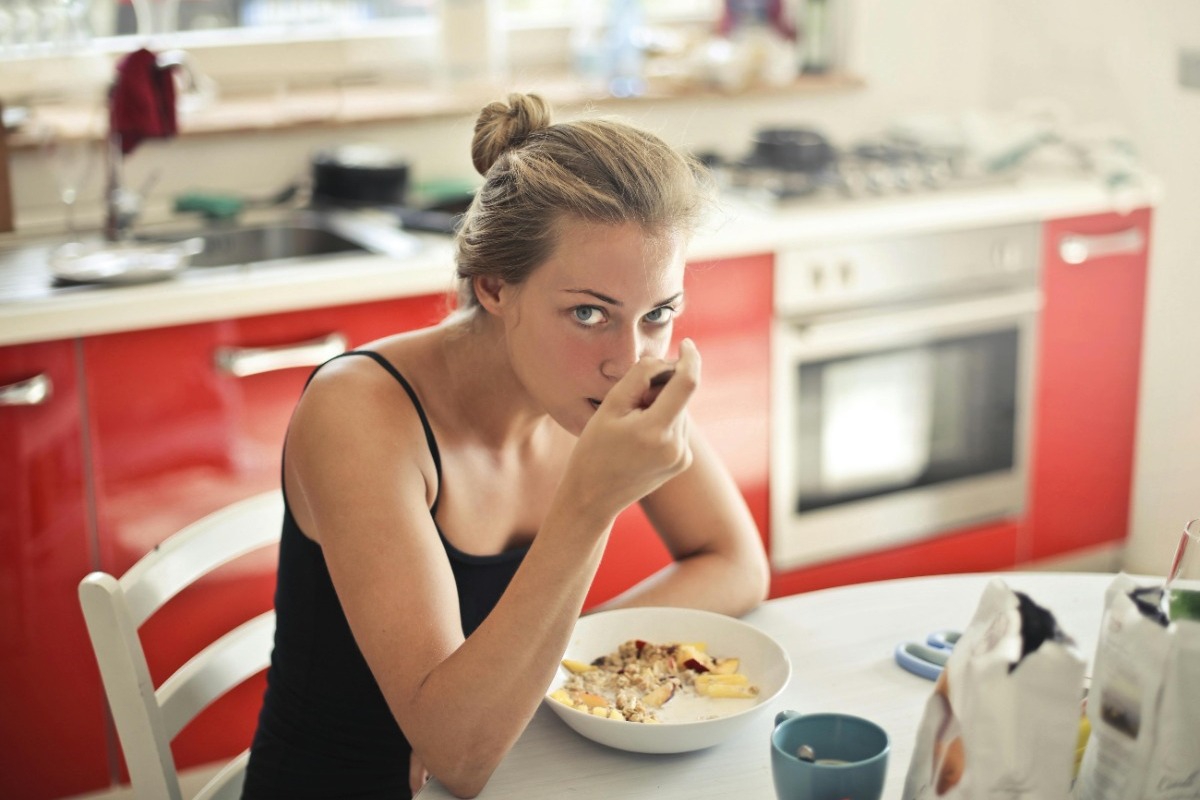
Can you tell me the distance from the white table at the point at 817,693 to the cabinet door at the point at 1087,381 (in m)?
1.50

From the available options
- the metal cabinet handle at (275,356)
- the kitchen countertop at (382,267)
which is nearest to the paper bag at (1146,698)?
the kitchen countertop at (382,267)

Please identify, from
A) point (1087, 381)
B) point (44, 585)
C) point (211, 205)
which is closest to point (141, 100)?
point (211, 205)

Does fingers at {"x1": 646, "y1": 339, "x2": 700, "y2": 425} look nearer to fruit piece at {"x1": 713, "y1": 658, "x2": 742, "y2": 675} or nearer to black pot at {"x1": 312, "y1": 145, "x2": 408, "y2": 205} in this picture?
fruit piece at {"x1": 713, "y1": 658, "x2": 742, "y2": 675}

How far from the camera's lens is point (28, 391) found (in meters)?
1.91

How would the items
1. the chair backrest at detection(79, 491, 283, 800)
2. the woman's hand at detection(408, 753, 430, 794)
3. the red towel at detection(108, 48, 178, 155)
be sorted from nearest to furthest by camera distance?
the chair backrest at detection(79, 491, 283, 800)
the woman's hand at detection(408, 753, 430, 794)
the red towel at detection(108, 48, 178, 155)

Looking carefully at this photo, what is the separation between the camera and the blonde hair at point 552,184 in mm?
1209

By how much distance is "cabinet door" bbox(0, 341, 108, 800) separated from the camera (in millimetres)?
1937

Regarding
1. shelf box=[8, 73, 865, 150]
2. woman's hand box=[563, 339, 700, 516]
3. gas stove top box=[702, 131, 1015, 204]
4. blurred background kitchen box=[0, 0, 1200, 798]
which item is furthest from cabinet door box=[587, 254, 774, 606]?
woman's hand box=[563, 339, 700, 516]

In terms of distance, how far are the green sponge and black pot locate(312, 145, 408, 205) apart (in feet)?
0.54

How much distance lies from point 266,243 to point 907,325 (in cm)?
124

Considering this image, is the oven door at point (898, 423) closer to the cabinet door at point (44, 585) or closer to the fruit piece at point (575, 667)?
the cabinet door at point (44, 585)

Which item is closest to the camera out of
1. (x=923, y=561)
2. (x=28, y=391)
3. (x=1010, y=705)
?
(x=1010, y=705)

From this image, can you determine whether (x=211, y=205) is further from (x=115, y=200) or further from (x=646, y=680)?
(x=646, y=680)

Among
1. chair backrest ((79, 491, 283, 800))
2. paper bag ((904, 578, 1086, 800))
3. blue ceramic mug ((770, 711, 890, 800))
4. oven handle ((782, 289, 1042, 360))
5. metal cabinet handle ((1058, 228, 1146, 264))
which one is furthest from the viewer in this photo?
metal cabinet handle ((1058, 228, 1146, 264))
